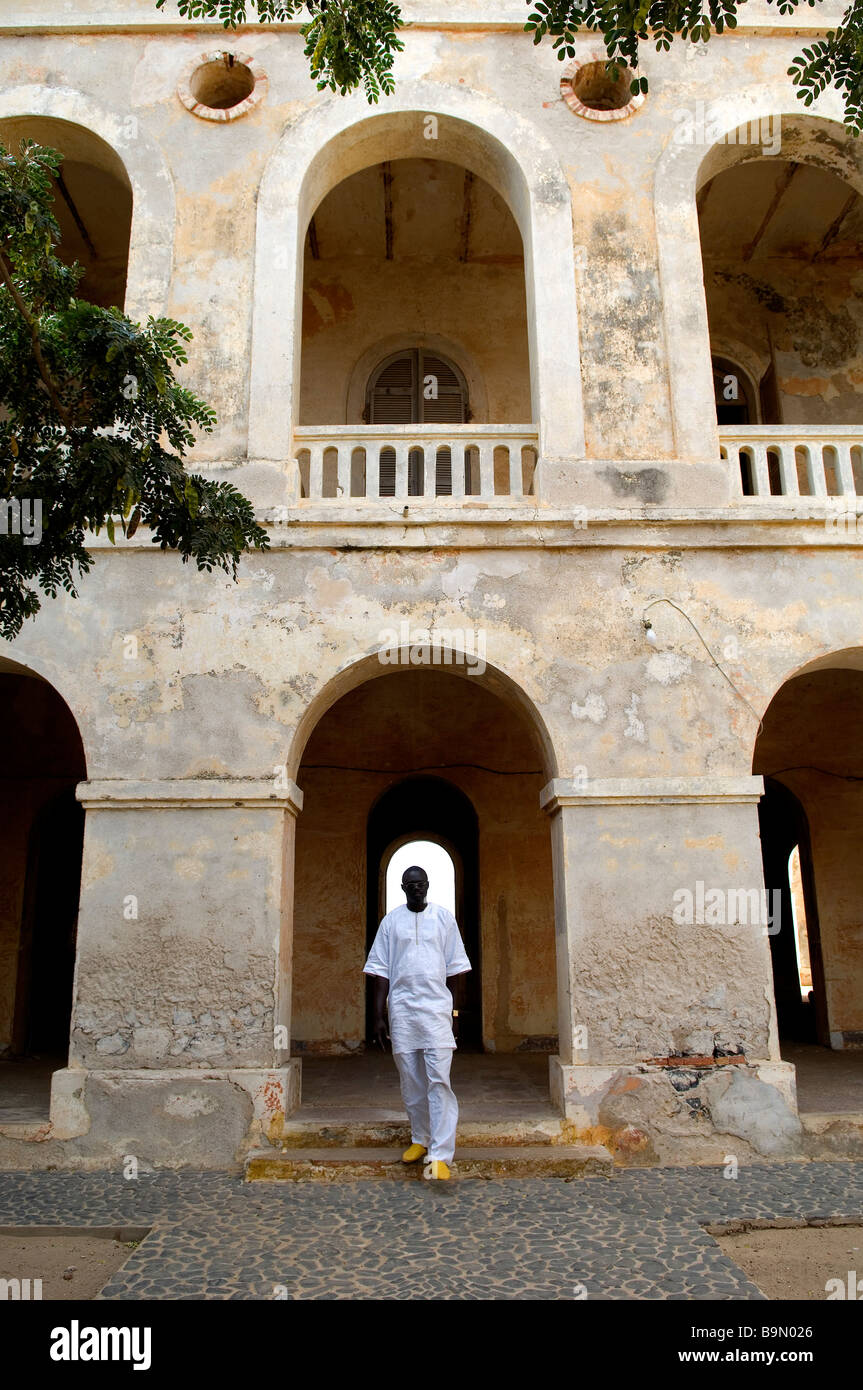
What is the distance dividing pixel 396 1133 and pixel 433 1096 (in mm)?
760

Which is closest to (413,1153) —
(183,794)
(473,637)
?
(183,794)

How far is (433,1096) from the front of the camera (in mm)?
5777

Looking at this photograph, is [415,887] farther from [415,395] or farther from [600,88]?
[600,88]

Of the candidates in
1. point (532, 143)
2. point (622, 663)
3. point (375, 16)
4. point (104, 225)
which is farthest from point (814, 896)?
point (104, 225)

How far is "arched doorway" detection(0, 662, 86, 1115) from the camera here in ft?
31.7

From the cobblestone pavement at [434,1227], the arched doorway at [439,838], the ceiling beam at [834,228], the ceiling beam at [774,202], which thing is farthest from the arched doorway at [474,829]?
the ceiling beam at [834,228]

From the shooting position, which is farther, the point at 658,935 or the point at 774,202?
the point at 774,202

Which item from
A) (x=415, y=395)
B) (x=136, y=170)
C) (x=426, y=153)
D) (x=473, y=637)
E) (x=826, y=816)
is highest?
(x=426, y=153)

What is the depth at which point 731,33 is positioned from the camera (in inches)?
337

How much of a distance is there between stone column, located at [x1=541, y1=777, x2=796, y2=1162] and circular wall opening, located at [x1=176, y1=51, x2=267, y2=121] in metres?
6.22

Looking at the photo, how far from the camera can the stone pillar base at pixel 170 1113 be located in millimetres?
6238

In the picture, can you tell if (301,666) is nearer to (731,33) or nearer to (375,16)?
(375,16)

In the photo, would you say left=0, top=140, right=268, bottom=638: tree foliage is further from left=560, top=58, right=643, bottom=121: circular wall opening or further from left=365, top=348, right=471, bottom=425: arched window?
left=365, top=348, right=471, bottom=425: arched window

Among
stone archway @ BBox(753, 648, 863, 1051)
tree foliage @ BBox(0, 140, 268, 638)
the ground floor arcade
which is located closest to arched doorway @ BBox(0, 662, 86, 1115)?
the ground floor arcade
